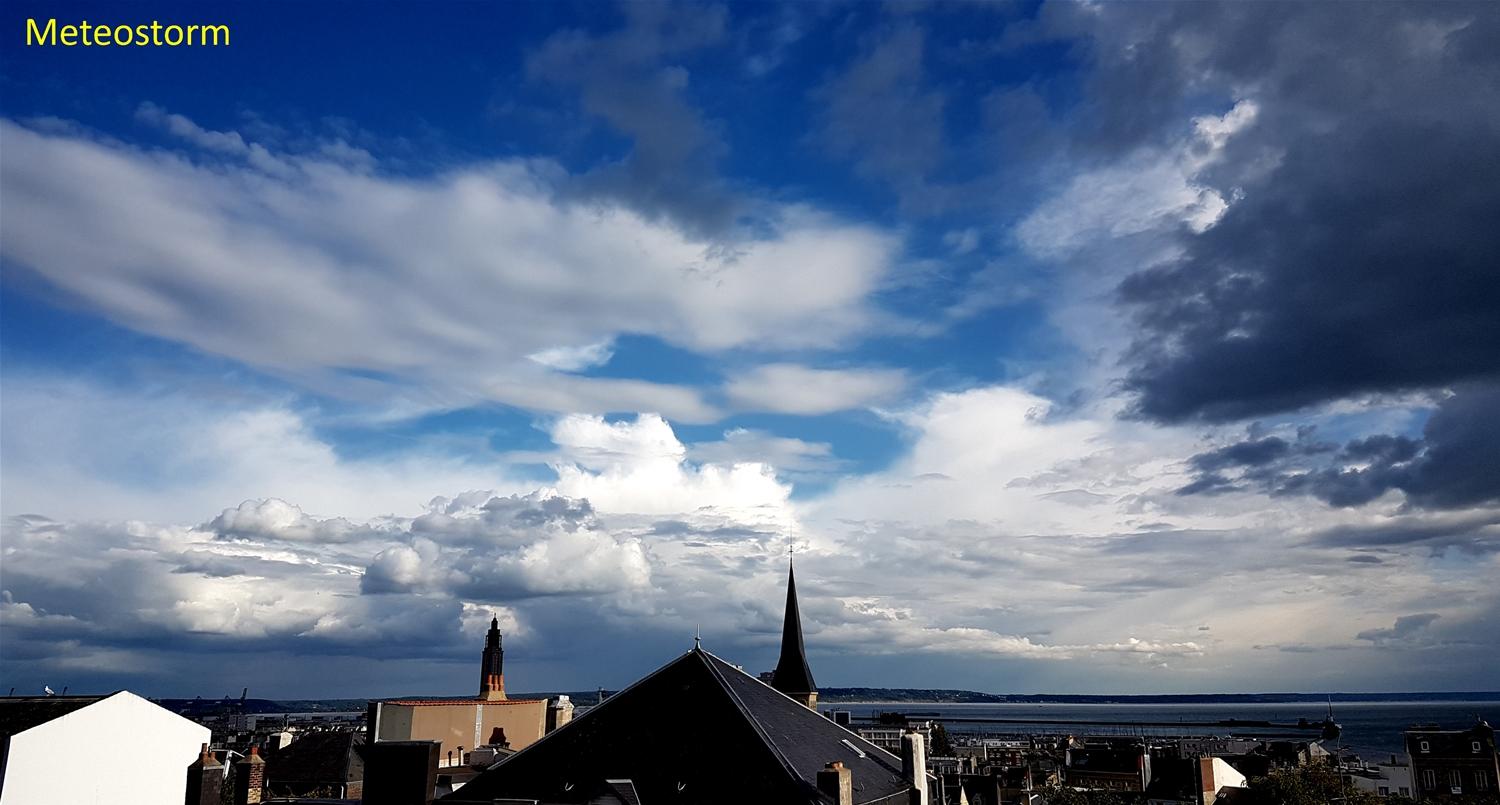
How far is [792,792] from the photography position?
34.4 meters

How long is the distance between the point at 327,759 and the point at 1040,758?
394ft

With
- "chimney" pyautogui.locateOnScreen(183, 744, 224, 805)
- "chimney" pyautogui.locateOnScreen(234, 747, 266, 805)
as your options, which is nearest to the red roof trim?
"chimney" pyautogui.locateOnScreen(234, 747, 266, 805)

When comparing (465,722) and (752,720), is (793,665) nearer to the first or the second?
(465,722)

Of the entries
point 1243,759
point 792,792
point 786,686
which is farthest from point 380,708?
point 1243,759

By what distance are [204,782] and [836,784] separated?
22528mm

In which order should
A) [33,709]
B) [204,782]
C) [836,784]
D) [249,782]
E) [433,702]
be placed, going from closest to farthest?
[836,784] < [204,782] < [249,782] < [33,709] < [433,702]

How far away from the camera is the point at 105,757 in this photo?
53844 mm

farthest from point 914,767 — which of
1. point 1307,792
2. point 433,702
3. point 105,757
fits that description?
point 433,702

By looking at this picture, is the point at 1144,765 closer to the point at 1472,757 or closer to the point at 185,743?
the point at 1472,757

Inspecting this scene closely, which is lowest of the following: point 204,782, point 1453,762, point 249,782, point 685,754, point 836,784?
point 1453,762

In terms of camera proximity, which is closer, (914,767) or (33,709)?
(914,767)

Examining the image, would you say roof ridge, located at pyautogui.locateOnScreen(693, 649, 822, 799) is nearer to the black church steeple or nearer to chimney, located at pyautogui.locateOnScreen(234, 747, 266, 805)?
chimney, located at pyautogui.locateOnScreen(234, 747, 266, 805)

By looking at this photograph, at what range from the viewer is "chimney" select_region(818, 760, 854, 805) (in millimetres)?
33281

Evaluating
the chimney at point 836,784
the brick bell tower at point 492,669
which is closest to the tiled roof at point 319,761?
the brick bell tower at point 492,669
